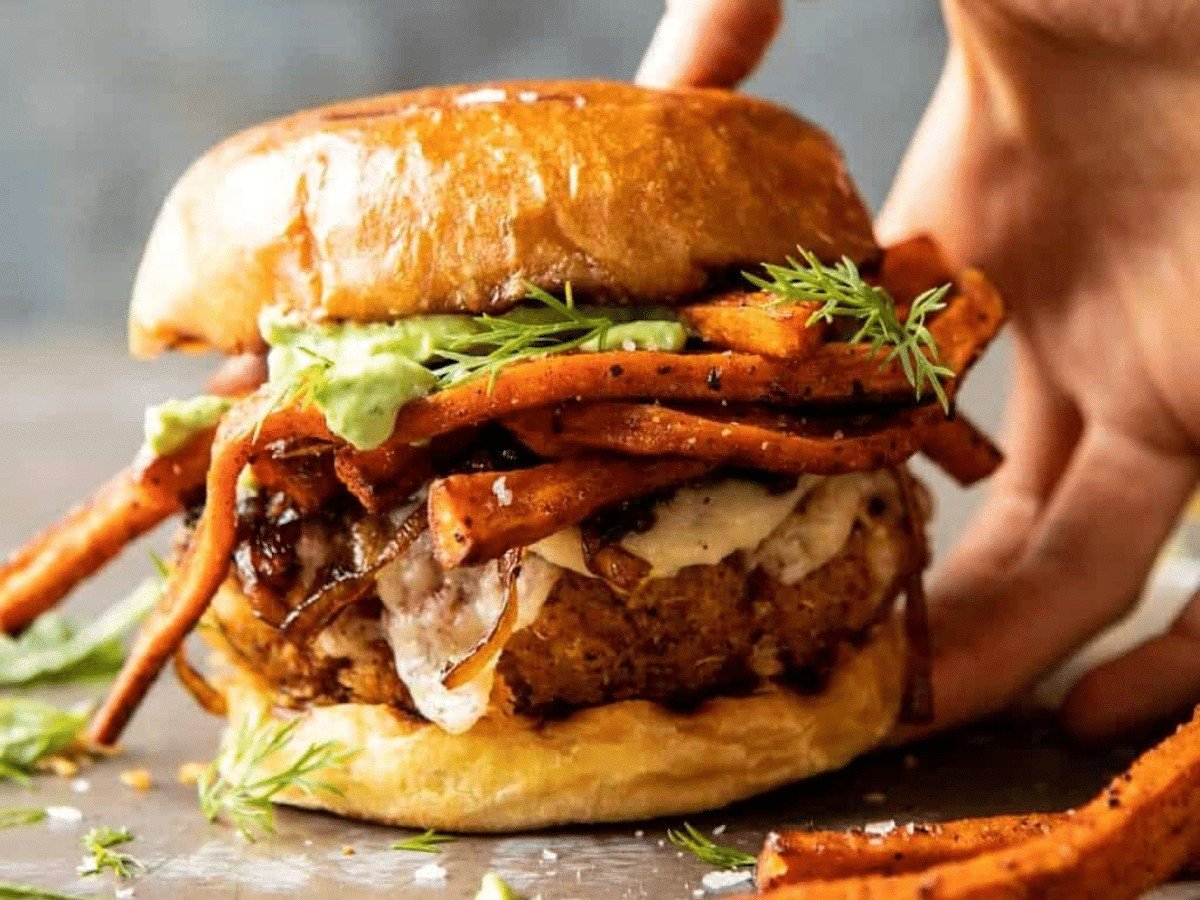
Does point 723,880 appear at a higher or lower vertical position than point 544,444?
lower

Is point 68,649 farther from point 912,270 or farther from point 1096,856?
point 1096,856

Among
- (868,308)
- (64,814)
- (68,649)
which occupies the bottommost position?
(68,649)

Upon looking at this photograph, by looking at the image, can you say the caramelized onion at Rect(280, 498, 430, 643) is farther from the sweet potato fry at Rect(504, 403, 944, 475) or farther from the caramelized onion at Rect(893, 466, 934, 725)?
the caramelized onion at Rect(893, 466, 934, 725)

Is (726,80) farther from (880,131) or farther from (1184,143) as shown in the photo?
(880,131)

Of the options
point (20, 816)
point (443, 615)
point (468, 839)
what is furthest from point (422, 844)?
point (20, 816)

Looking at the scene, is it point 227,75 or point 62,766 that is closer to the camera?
point 62,766

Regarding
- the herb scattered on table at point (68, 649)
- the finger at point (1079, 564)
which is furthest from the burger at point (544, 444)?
the herb scattered on table at point (68, 649)
